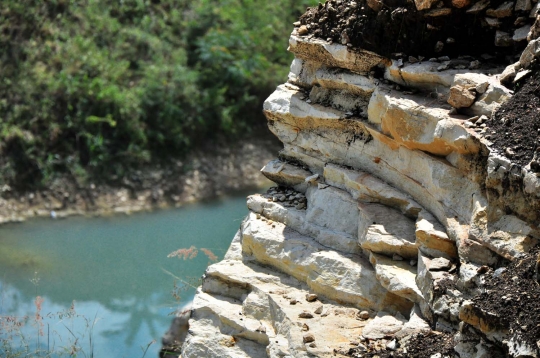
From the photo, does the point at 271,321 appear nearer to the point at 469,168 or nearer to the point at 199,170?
the point at 469,168

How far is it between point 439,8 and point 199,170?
9.26 m

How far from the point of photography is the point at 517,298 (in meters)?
4.38

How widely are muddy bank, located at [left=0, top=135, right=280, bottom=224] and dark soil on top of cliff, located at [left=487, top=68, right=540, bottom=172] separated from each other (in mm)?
9355

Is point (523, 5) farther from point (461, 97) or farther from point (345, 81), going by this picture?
point (345, 81)

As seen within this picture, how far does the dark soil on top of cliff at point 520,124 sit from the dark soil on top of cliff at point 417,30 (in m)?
0.71

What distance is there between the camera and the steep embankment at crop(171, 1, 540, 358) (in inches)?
186

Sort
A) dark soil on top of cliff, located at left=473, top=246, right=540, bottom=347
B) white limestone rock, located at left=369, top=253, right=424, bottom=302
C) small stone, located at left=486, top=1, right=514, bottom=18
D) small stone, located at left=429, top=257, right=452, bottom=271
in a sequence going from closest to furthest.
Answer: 1. dark soil on top of cliff, located at left=473, top=246, right=540, bottom=347
2. small stone, located at left=429, top=257, right=452, bottom=271
3. white limestone rock, located at left=369, top=253, right=424, bottom=302
4. small stone, located at left=486, top=1, right=514, bottom=18

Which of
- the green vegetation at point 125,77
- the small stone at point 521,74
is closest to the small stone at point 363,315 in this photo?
the small stone at point 521,74

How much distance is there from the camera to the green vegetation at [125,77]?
1409cm

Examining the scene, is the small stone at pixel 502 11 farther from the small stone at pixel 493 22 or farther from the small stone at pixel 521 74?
the small stone at pixel 521 74

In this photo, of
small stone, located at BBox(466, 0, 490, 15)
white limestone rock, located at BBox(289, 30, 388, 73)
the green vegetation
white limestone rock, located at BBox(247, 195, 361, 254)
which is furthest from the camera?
the green vegetation

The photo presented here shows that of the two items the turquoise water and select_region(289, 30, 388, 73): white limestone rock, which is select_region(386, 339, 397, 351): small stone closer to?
select_region(289, 30, 388, 73): white limestone rock

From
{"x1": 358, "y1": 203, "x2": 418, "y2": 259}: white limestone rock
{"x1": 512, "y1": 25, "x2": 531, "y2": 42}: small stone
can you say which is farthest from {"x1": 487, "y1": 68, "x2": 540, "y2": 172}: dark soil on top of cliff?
{"x1": 358, "y1": 203, "x2": 418, "y2": 259}: white limestone rock

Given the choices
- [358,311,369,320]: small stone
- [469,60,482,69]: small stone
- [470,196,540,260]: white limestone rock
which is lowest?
[358,311,369,320]: small stone
